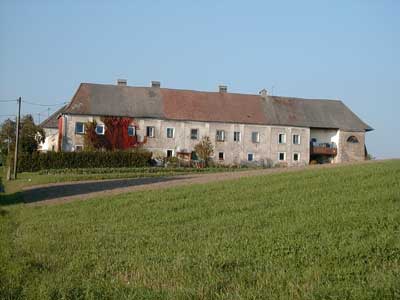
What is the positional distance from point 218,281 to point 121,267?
216 centimetres

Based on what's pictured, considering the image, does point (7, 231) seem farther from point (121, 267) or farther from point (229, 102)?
point (229, 102)

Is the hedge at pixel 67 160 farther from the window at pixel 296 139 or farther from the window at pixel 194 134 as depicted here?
the window at pixel 296 139

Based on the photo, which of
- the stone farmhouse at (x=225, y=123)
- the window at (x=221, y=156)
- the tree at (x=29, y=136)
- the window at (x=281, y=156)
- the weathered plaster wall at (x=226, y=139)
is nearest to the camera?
the weathered plaster wall at (x=226, y=139)

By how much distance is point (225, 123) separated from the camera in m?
70.3

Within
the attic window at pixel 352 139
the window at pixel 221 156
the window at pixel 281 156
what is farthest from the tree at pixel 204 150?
the attic window at pixel 352 139

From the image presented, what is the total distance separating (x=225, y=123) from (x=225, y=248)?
59517 millimetres

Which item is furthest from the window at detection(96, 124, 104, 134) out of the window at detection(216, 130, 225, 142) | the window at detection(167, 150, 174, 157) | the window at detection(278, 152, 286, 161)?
the window at detection(278, 152, 286, 161)

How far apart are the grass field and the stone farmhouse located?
48.0 m

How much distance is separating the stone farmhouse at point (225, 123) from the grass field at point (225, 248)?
48.0m

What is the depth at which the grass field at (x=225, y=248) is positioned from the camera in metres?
8.12

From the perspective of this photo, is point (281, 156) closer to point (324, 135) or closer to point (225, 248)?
point (324, 135)

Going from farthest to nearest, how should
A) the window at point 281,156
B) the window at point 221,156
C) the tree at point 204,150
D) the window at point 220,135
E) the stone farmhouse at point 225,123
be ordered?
the window at point 281,156 < the window at point 220,135 < the window at point 221,156 < the stone farmhouse at point 225,123 < the tree at point 204,150

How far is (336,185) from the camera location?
1845 centimetres

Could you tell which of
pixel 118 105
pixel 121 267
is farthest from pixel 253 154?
pixel 121 267
